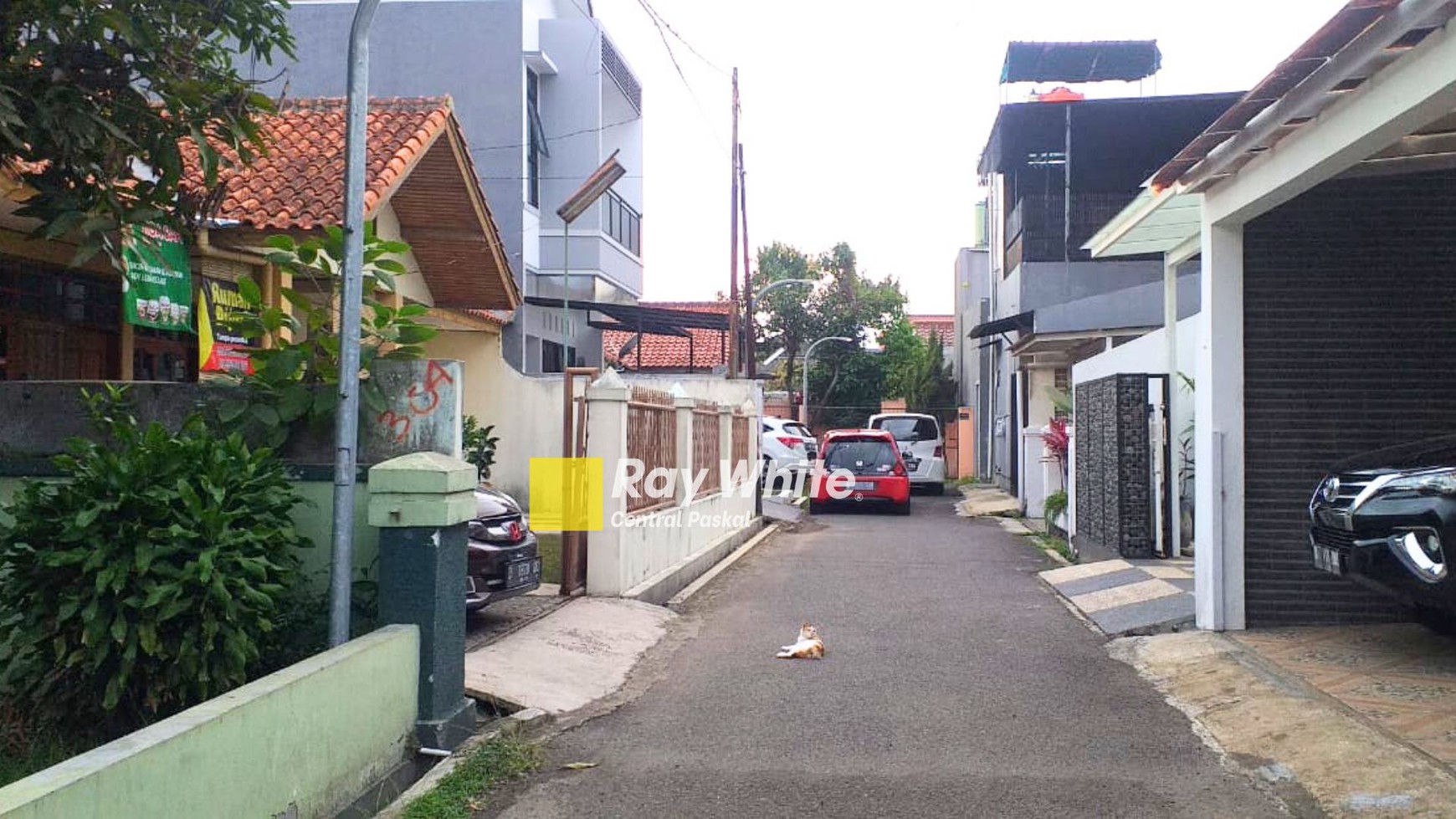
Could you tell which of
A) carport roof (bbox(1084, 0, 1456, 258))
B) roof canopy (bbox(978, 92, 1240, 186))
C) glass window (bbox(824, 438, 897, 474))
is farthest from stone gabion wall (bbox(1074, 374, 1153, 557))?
roof canopy (bbox(978, 92, 1240, 186))

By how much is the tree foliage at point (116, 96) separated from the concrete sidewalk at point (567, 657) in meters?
3.06

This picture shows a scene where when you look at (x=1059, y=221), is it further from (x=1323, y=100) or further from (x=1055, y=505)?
(x=1323, y=100)

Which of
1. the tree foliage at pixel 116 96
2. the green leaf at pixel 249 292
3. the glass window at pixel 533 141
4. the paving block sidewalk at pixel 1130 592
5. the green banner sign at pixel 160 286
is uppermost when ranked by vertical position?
the glass window at pixel 533 141

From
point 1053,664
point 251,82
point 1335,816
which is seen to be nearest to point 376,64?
point 251,82

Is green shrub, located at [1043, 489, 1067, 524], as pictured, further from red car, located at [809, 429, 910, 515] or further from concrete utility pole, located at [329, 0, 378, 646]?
concrete utility pole, located at [329, 0, 378, 646]

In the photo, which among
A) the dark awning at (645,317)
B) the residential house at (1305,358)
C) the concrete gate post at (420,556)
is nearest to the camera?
the concrete gate post at (420,556)

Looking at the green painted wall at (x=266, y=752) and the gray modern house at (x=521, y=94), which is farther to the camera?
the gray modern house at (x=521, y=94)

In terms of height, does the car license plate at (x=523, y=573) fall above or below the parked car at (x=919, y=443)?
below

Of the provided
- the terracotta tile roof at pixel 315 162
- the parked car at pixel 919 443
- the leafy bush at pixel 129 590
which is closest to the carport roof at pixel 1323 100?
the leafy bush at pixel 129 590

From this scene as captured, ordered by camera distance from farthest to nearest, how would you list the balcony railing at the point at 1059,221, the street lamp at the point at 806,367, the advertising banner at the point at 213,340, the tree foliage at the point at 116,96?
the street lamp at the point at 806,367 < the balcony railing at the point at 1059,221 < the advertising banner at the point at 213,340 < the tree foliage at the point at 116,96

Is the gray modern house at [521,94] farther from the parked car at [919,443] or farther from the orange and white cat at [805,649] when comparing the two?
the orange and white cat at [805,649]

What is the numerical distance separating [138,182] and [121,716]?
8.88 ft

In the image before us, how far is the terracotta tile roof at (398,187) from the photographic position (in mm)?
9844

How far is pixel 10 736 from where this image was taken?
→ 5086 millimetres
